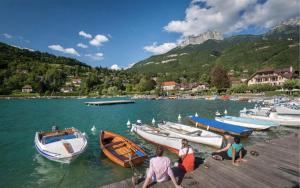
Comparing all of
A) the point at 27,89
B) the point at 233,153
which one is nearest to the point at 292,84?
the point at 233,153

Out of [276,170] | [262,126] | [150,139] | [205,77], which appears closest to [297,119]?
[262,126]

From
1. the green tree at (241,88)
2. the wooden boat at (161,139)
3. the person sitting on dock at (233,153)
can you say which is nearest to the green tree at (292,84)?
the green tree at (241,88)

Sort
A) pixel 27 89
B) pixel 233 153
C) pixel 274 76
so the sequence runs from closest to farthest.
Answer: pixel 233 153
pixel 274 76
pixel 27 89

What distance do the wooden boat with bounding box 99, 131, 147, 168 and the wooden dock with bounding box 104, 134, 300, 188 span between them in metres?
5.23

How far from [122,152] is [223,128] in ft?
45.5

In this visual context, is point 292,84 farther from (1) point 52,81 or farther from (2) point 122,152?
(1) point 52,81

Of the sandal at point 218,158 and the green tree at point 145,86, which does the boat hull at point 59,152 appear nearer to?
Result: the sandal at point 218,158

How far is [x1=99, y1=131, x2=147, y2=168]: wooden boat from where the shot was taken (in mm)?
13180

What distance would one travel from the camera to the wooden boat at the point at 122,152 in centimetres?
1318

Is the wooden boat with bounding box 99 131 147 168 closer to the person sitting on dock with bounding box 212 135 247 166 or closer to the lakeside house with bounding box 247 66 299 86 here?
the person sitting on dock with bounding box 212 135 247 166

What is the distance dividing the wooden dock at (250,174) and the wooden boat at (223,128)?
7.69 meters

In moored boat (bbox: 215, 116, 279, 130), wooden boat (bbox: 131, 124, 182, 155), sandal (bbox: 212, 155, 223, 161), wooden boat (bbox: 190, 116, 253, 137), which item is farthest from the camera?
moored boat (bbox: 215, 116, 279, 130)

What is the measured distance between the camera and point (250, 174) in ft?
27.9

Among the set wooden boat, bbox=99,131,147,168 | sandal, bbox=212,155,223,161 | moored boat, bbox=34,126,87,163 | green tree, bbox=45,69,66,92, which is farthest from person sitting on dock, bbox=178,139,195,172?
green tree, bbox=45,69,66,92
